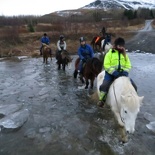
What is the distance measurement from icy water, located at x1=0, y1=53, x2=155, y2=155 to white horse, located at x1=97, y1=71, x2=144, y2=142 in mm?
638

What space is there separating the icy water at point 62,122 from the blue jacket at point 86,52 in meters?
1.30

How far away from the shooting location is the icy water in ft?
16.5

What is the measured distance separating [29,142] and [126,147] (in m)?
2.13

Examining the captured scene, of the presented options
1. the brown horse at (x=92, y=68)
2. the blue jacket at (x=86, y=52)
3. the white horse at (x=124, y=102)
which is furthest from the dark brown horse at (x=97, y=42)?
the white horse at (x=124, y=102)

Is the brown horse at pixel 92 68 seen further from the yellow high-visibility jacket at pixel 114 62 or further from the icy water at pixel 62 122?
the yellow high-visibility jacket at pixel 114 62

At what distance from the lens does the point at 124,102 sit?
439cm

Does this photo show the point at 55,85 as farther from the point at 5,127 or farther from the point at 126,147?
the point at 126,147

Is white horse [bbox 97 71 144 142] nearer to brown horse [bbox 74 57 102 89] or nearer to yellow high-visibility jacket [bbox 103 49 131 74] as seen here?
yellow high-visibility jacket [bbox 103 49 131 74]

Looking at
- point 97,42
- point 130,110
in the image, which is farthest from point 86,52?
point 97,42

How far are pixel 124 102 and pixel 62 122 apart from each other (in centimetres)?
246

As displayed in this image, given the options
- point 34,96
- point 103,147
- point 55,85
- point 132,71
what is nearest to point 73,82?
point 55,85

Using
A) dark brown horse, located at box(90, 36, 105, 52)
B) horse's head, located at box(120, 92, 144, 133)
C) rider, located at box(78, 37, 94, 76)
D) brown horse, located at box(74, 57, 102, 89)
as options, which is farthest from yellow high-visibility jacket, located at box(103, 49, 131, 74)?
dark brown horse, located at box(90, 36, 105, 52)

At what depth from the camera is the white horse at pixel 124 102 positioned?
4301 millimetres

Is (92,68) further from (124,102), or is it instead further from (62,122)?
(124,102)
